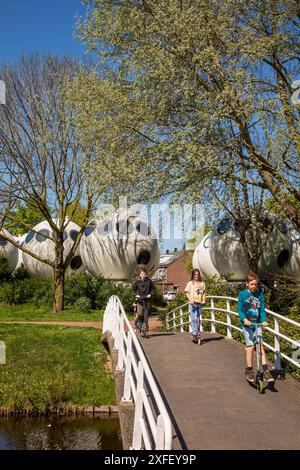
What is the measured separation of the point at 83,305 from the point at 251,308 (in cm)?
1950

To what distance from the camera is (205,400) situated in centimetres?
754

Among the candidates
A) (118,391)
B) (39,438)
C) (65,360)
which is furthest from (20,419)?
(118,391)

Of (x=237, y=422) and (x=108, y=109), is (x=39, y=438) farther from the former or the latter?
(x=108, y=109)

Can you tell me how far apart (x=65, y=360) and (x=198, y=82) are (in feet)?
32.3

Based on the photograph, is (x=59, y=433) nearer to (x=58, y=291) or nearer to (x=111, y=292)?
(x=58, y=291)

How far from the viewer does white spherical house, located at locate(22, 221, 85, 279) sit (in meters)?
32.0

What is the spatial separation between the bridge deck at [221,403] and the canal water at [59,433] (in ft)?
10.7

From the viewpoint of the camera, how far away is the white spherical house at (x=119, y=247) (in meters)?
29.2

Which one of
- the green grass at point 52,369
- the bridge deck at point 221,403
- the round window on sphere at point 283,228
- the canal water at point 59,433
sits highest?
the round window on sphere at point 283,228

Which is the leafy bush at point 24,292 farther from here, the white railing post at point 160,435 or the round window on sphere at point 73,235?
the white railing post at point 160,435

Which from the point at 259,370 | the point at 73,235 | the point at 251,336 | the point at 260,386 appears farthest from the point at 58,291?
the point at 260,386

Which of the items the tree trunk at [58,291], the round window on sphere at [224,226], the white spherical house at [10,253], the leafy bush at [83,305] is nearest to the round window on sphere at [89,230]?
the tree trunk at [58,291]

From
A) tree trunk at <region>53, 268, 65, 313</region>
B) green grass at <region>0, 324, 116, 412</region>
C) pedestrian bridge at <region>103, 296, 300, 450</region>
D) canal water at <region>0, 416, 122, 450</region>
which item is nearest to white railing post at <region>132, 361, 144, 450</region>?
pedestrian bridge at <region>103, 296, 300, 450</region>

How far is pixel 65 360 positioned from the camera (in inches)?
691
